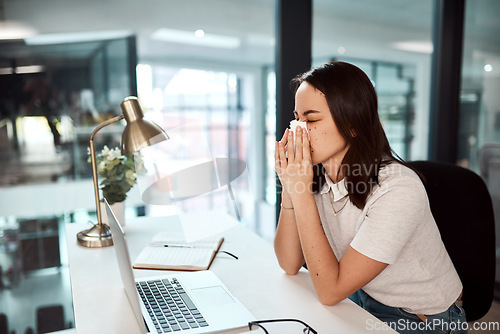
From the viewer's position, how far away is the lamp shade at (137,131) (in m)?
1.23

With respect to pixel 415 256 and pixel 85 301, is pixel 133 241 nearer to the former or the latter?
pixel 85 301

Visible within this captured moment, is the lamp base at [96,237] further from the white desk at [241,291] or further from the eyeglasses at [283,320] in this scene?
the eyeglasses at [283,320]

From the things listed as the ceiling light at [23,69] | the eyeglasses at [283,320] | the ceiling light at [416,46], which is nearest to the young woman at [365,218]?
the eyeglasses at [283,320]

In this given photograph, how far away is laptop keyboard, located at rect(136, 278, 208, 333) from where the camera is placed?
2.73 feet

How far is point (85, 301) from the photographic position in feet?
3.20

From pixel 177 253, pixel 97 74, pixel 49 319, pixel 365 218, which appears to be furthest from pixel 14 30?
pixel 365 218

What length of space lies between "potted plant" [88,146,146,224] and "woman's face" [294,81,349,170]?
0.71m

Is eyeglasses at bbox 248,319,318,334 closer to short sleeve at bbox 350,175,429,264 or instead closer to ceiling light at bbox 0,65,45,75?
short sleeve at bbox 350,175,429,264

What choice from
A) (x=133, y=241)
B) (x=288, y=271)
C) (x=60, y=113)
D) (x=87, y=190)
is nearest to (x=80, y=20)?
(x=60, y=113)

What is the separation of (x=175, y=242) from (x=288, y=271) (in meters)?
0.43

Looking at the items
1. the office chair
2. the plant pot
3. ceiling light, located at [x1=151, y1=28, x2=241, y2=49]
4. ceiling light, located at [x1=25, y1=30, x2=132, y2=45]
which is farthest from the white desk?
ceiling light, located at [x1=151, y1=28, x2=241, y2=49]

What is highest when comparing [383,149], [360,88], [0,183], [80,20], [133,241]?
[80,20]

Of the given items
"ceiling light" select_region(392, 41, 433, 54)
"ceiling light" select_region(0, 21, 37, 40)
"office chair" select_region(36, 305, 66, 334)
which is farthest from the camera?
"ceiling light" select_region(392, 41, 433, 54)

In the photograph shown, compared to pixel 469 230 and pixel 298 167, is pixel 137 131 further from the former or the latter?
pixel 469 230
